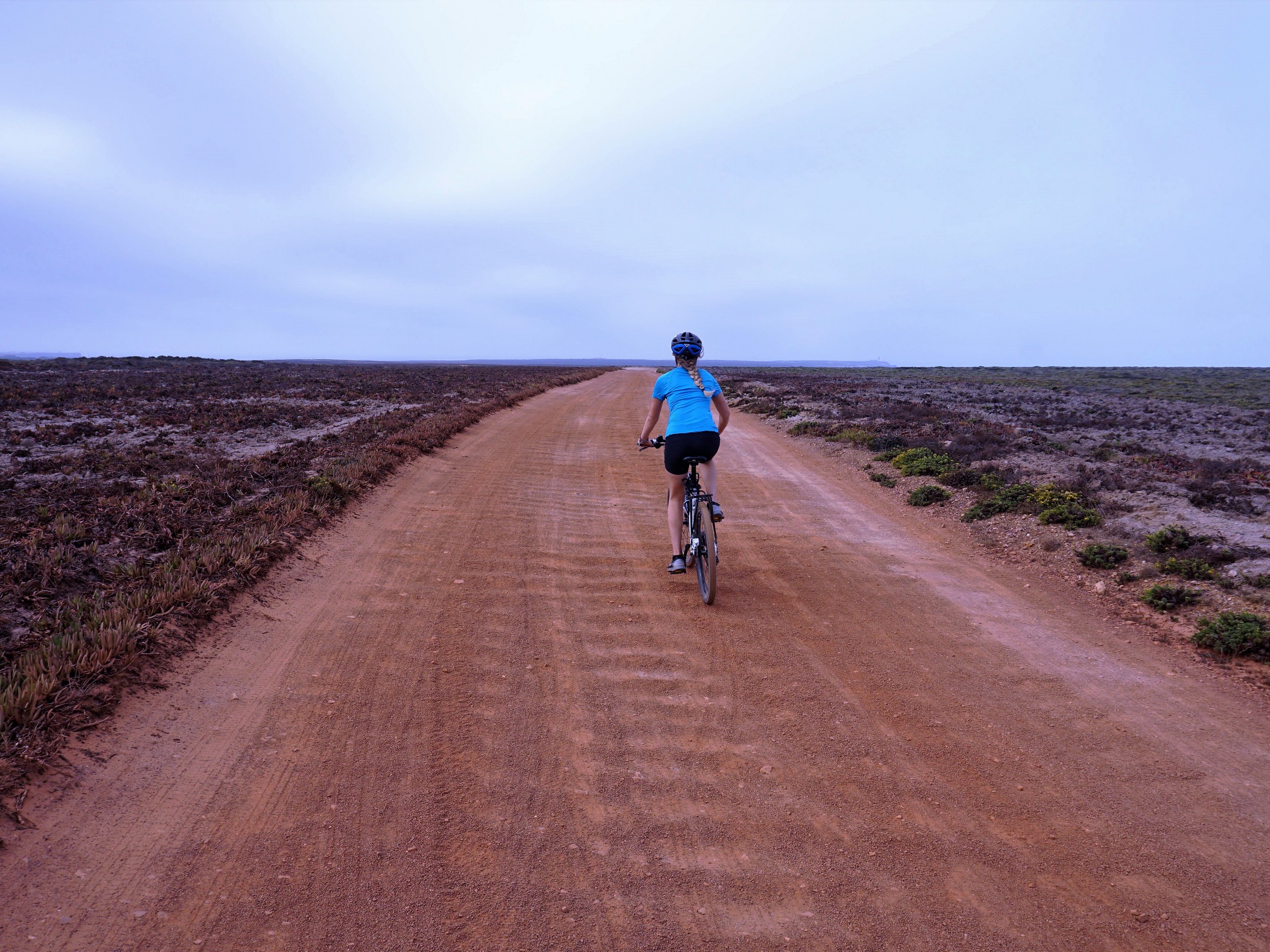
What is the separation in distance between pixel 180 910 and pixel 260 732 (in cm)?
139

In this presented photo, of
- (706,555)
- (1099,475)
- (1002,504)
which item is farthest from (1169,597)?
(1099,475)

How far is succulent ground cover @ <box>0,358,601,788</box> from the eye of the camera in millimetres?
4344

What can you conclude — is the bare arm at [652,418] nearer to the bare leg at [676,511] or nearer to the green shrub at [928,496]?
the bare leg at [676,511]

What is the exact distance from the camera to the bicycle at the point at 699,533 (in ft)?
20.5

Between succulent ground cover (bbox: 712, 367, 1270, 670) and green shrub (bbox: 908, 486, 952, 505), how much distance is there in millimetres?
169

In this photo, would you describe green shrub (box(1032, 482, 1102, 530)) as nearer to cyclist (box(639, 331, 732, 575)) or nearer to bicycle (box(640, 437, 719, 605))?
bicycle (box(640, 437, 719, 605))

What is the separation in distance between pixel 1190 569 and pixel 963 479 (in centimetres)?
457

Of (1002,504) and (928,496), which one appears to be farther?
(928,496)

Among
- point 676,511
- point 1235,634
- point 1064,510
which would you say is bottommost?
point 1235,634

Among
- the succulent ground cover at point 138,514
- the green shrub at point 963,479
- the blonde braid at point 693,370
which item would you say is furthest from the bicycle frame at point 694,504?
the green shrub at point 963,479

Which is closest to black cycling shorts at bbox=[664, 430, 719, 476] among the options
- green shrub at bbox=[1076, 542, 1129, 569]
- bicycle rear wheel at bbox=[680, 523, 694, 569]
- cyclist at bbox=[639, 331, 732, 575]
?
cyclist at bbox=[639, 331, 732, 575]

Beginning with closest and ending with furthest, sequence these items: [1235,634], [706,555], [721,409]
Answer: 1. [1235,634]
2. [706,555]
3. [721,409]

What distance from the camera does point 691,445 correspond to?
6418 mm

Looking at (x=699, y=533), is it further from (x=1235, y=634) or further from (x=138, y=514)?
(x=138, y=514)
